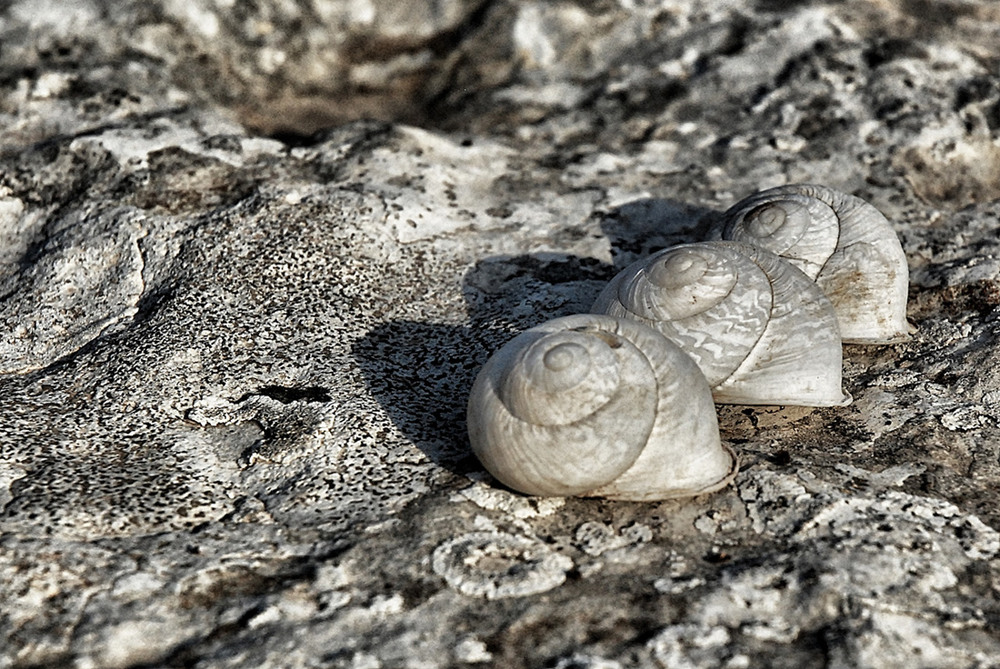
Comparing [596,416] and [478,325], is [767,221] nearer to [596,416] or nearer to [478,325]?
[478,325]

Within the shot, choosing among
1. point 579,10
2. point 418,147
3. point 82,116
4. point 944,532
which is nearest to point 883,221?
point 944,532

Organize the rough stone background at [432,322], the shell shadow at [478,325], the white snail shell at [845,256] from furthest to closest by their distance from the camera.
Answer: the white snail shell at [845,256] < the shell shadow at [478,325] < the rough stone background at [432,322]

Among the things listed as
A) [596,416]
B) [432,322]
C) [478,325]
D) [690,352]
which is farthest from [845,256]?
[432,322]

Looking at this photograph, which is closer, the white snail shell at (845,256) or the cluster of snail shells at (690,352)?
the cluster of snail shells at (690,352)

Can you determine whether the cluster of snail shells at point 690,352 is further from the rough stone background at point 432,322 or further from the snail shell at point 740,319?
the rough stone background at point 432,322

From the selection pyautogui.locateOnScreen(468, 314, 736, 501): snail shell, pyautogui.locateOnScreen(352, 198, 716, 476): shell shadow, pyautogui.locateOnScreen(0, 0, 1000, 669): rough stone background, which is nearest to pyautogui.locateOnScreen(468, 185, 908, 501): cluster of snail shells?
pyautogui.locateOnScreen(468, 314, 736, 501): snail shell

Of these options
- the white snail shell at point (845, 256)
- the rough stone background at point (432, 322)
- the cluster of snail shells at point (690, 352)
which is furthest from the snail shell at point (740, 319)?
the white snail shell at point (845, 256)

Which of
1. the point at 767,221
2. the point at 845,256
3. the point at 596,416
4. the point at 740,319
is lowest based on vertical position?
the point at 596,416
